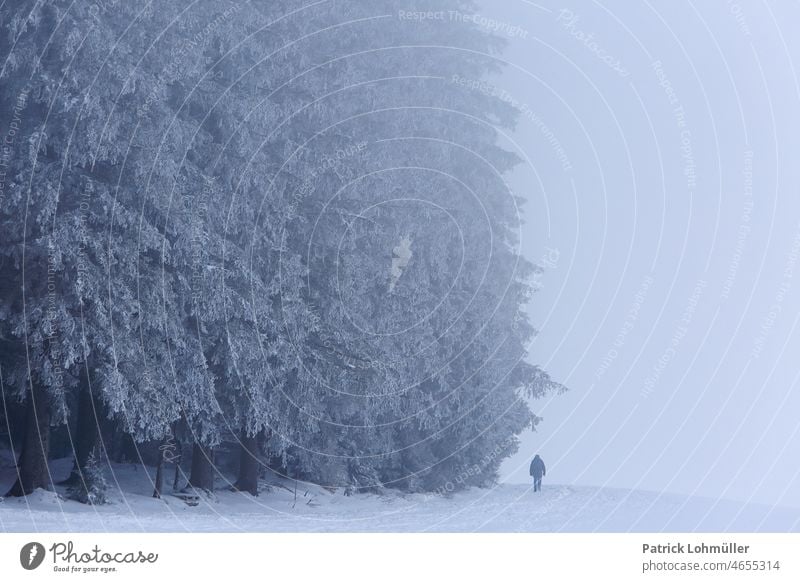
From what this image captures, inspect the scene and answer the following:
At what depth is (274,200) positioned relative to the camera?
22.4 meters

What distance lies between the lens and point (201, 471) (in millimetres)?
22484

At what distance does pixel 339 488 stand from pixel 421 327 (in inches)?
146

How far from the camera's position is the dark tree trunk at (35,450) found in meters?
19.0

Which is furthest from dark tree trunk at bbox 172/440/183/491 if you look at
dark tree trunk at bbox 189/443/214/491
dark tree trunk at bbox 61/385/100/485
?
dark tree trunk at bbox 61/385/100/485

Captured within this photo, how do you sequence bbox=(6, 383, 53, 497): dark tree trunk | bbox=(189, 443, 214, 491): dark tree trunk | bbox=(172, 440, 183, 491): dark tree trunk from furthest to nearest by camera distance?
bbox=(189, 443, 214, 491): dark tree trunk < bbox=(172, 440, 183, 491): dark tree trunk < bbox=(6, 383, 53, 497): dark tree trunk

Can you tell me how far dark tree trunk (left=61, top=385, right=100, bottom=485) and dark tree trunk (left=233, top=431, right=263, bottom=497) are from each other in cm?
379

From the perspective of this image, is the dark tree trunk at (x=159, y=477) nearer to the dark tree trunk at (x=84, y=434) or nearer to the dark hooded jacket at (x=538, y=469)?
the dark tree trunk at (x=84, y=434)

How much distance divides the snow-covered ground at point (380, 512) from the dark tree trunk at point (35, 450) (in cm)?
34

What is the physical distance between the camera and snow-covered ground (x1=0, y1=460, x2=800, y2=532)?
17.5 m

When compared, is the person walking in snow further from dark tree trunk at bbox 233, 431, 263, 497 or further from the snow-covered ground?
dark tree trunk at bbox 233, 431, 263, 497

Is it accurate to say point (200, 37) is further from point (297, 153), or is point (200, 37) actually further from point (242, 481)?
point (242, 481)

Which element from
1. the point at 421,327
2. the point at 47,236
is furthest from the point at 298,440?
the point at 47,236

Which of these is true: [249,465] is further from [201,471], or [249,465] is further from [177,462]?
[177,462]
